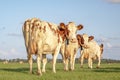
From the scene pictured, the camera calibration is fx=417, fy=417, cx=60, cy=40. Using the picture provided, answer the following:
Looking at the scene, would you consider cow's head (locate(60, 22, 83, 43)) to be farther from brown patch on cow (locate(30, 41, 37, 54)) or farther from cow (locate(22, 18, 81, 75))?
brown patch on cow (locate(30, 41, 37, 54))

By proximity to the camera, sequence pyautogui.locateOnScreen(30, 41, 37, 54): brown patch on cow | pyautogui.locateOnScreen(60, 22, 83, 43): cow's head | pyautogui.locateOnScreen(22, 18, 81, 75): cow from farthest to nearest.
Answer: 1. pyautogui.locateOnScreen(60, 22, 83, 43): cow's head
2. pyautogui.locateOnScreen(30, 41, 37, 54): brown patch on cow
3. pyautogui.locateOnScreen(22, 18, 81, 75): cow

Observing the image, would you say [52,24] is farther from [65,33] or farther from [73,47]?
[73,47]

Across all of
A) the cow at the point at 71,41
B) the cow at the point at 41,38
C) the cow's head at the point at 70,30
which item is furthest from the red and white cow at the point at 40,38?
the cow at the point at 71,41

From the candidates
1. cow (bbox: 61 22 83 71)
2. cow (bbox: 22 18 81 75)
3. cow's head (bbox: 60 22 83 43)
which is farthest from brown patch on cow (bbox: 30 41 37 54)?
cow (bbox: 61 22 83 71)

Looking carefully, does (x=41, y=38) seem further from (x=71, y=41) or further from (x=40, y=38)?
(x=71, y=41)

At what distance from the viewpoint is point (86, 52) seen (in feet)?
131

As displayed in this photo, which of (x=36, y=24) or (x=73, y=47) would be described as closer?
(x=36, y=24)

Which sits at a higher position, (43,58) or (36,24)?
(36,24)

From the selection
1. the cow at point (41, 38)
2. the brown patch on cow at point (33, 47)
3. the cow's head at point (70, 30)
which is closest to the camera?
the cow at point (41, 38)

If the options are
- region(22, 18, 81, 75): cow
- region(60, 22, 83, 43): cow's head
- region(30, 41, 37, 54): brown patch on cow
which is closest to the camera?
region(22, 18, 81, 75): cow

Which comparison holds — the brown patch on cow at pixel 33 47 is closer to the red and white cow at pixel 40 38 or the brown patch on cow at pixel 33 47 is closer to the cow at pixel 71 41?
the red and white cow at pixel 40 38

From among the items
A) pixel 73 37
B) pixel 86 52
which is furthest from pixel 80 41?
pixel 73 37

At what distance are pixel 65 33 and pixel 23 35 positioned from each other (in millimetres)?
2842

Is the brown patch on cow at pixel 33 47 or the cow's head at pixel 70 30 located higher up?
the cow's head at pixel 70 30
